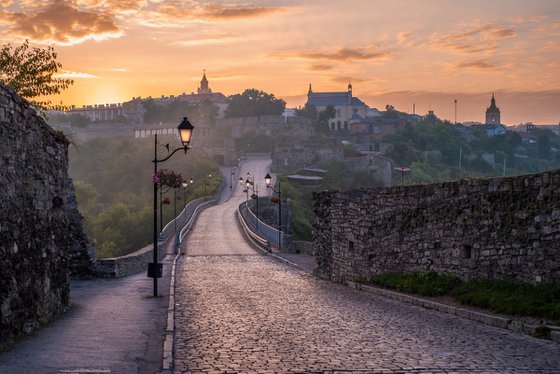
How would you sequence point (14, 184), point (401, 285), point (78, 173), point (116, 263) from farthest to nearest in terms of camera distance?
point (78, 173)
point (116, 263)
point (401, 285)
point (14, 184)

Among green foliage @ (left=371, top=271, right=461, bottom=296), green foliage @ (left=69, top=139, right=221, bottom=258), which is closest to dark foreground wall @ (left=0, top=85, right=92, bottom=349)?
green foliage @ (left=371, top=271, right=461, bottom=296)

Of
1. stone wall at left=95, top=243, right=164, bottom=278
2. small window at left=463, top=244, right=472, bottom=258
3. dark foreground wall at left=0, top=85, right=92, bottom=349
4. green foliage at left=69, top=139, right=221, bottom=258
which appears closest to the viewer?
dark foreground wall at left=0, top=85, right=92, bottom=349

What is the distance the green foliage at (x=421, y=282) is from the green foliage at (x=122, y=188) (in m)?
32.3

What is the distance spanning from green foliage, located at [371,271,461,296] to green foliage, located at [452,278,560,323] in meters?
0.91

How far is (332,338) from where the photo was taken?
1297 centimetres

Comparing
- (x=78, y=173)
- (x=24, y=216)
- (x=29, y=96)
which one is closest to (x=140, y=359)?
(x=24, y=216)

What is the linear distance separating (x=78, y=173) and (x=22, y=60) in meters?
127

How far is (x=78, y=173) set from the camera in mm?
149875

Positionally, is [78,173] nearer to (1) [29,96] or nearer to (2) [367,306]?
(1) [29,96]

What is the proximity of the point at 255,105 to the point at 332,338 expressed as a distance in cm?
15827

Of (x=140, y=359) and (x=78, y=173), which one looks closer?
(x=140, y=359)

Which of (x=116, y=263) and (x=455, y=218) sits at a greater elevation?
(x=455, y=218)

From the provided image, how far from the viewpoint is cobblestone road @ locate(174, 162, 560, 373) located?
1054 centimetres

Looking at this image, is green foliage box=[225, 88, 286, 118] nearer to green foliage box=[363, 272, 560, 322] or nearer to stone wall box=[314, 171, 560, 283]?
stone wall box=[314, 171, 560, 283]
